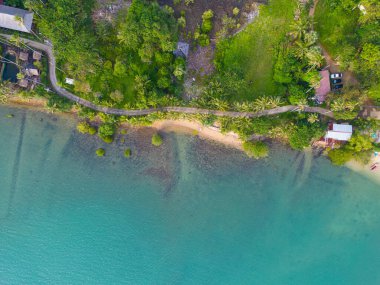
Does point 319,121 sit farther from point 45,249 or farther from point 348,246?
point 45,249

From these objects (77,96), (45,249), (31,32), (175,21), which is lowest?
(45,249)

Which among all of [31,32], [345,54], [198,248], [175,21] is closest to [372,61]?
[345,54]

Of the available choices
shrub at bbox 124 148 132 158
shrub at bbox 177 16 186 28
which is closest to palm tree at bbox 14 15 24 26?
shrub at bbox 177 16 186 28

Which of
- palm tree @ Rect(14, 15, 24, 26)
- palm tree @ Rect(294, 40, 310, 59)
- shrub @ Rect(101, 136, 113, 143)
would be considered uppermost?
Answer: palm tree @ Rect(294, 40, 310, 59)

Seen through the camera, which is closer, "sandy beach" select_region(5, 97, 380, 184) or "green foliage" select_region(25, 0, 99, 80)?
"green foliage" select_region(25, 0, 99, 80)

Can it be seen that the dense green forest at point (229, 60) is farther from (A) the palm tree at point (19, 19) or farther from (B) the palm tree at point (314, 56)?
(A) the palm tree at point (19, 19)

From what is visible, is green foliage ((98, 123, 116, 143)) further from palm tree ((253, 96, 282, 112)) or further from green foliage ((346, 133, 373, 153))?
green foliage ((346, 133, 373, 153))

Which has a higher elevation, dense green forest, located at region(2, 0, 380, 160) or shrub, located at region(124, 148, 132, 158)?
dense green forest, located at region(2, 0, 380, 160)
